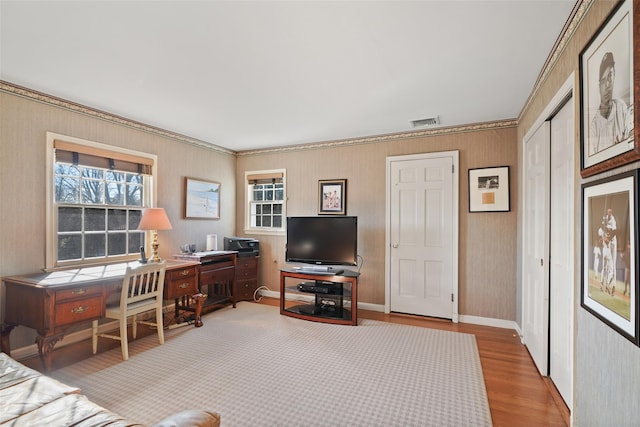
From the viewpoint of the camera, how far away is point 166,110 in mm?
3365

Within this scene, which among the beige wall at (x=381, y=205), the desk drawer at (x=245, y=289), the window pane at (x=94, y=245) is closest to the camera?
the window pane at (x=94, y=245)

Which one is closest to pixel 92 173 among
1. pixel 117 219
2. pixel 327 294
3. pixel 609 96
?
pixel 117 219

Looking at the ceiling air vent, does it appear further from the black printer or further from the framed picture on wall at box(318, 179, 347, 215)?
the black printer

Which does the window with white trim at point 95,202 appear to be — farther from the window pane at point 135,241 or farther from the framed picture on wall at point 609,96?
the framed picture on wall at point 609,96

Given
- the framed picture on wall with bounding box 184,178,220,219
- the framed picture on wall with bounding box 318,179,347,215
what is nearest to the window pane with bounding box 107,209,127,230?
the framed picture on wall with bounding box 184,178,220,219

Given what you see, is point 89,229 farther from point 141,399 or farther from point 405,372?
point 405,372

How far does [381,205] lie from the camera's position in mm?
4336

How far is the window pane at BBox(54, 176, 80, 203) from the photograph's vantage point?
3.12 metres

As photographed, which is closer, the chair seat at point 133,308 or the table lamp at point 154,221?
the chair seat at point 133,308

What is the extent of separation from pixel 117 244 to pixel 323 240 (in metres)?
2.54

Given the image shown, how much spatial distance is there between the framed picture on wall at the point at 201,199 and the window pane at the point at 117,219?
0.82 m

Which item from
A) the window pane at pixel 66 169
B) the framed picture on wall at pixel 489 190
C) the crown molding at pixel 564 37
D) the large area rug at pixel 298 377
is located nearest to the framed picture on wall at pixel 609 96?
the crown molding at pixel 564 37

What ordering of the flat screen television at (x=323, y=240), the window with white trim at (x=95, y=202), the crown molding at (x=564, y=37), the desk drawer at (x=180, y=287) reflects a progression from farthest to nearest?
the flat screen television at (x=323, y=240) < the desk drawer at (x=180, y=287) < the window with white trim at (x=95, y=202) < the crown molding at (x=564, y=37)

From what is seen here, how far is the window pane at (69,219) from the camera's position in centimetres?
314
